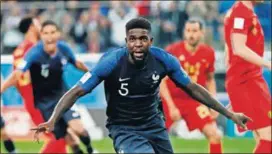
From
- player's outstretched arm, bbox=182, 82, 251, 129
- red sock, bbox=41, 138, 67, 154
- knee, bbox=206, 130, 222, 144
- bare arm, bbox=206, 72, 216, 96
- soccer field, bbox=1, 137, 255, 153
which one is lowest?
soccer field, bbox=1, 137, 255, 153

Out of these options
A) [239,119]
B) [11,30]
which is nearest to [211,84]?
[239,119]

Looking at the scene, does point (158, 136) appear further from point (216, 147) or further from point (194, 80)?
point (194, 80)

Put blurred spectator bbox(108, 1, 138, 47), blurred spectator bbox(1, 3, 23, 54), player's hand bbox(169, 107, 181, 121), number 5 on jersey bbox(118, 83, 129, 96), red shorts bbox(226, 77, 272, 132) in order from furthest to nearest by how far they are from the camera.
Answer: blurred spectator bbox(1, 3, 23, 54) < blurred spectator bbox(108, 1, 138, 47) < player's hand bbox(169, 107, 181, 121) < red shorts bbox(226, 77, 272, 132) < number 5 on jersey bbox(118, 83, 129, 96)

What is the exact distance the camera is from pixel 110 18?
833 inches

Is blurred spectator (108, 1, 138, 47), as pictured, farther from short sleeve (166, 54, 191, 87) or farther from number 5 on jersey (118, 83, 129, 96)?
number 5 on jersey (118, 83, 129, 96)

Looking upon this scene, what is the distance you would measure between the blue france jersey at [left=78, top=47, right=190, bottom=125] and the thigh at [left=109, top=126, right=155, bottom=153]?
0.11 meters

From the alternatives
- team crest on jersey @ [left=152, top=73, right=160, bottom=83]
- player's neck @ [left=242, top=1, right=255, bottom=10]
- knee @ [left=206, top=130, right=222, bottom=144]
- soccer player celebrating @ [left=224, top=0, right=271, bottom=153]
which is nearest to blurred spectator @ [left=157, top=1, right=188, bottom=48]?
→ knee @ [left=206, top=130, right=222, bottom=144]

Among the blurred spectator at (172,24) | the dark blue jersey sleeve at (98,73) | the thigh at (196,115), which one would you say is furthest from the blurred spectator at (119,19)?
the dark blue jersey sleeve at (98,73)

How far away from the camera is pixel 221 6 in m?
20.0

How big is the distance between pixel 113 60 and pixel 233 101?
9.94 feet

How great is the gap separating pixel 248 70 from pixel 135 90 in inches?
110

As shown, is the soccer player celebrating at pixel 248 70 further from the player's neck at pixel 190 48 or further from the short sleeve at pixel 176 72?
the short sleeve at pixel 176 72

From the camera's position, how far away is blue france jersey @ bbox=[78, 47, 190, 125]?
8805 millimetres

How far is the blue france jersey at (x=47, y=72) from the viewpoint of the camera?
1291 centimetres
